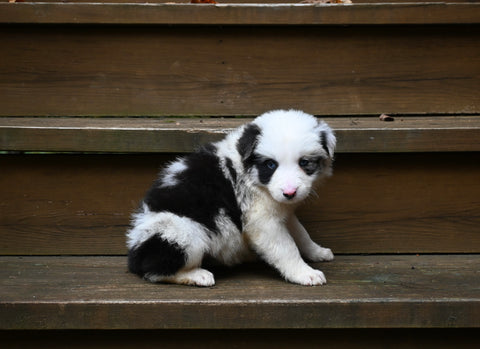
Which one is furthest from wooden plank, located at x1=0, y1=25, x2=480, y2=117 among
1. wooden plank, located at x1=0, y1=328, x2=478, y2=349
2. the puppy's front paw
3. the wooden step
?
wooden plank, located at x1=0, y1=328, x2=478, y2=349

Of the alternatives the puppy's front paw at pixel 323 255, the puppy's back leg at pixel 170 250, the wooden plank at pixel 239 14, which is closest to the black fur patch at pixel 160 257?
the puppy's back leg at pixel 170 250

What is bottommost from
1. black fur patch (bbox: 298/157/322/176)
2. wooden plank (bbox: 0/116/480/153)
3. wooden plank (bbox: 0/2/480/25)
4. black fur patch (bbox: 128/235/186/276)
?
black fur patch (bbox: 128/235/186/276)

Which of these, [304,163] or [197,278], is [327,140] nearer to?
[304,163]

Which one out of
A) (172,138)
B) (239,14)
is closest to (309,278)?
(172,138)

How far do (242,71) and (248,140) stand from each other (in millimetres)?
780

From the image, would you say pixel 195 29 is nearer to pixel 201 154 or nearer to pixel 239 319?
pixel 201 154

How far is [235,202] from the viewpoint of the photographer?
2719 millimetres

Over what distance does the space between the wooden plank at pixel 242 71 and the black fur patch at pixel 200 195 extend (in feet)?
2.26

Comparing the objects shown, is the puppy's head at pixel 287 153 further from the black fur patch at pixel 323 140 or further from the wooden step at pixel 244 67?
the wooden step at pixel 244 67

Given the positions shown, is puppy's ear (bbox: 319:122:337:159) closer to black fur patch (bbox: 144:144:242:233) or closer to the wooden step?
black fur patch (bbox: 144:144:242:233)

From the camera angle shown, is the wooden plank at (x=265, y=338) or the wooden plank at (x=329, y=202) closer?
the wooden plank at (x=265, y=338)

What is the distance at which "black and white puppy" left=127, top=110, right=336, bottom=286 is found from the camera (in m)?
2.59

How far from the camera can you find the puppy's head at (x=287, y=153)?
2.55 m

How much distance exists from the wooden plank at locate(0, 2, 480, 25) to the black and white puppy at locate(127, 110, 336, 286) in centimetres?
70
